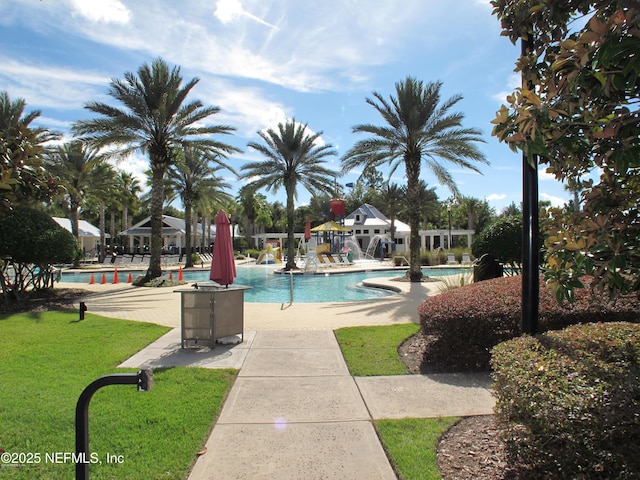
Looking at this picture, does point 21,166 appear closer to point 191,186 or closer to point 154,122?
point 154,122

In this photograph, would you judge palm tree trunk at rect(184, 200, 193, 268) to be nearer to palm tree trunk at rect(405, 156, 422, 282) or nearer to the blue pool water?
the blue pool water

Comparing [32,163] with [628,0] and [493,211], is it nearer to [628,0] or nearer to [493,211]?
[628,0]

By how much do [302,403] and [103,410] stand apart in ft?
6.44

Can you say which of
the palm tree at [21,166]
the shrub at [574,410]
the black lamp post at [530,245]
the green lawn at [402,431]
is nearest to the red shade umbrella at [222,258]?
the green lawn at [402,431]

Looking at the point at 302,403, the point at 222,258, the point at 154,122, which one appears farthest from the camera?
the point at 154,122

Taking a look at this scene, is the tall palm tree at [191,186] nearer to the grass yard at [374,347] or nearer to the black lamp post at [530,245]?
the grass yard at [374,347]

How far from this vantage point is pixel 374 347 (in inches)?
252

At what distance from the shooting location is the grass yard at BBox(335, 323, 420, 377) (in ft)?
17.5

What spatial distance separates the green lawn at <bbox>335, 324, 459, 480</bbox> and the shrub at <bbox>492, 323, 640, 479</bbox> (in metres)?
0.64

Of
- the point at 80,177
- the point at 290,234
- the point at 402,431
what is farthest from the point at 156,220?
the point at 402,431

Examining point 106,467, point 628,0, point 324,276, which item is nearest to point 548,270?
point 628,0

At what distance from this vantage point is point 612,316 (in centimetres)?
521

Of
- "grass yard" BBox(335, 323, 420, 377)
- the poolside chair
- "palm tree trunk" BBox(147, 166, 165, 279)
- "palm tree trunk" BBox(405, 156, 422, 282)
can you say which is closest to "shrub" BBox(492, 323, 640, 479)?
"grass yard" BBox(335, 323, 420, 377)

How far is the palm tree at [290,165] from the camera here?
925 inches
